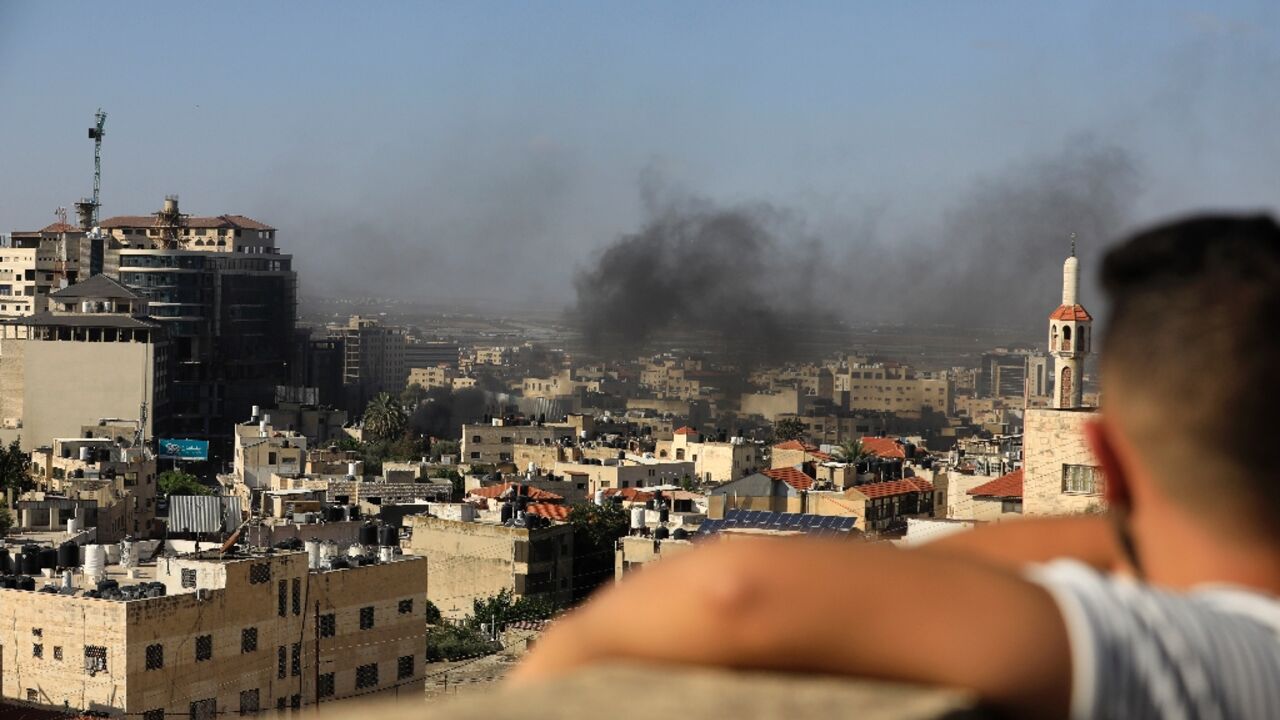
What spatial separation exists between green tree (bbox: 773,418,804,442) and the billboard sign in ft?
65.9

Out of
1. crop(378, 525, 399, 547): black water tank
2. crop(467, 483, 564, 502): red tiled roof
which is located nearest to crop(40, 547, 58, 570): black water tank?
crop(378, 525, 399, 547): black water tank

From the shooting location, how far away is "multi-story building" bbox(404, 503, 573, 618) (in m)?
27.8

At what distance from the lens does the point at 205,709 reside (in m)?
17.4

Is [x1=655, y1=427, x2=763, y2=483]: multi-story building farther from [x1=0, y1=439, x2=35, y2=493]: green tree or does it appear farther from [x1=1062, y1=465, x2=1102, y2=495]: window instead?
[x1=1062, y1=465, x2=1102, y2=495]: window

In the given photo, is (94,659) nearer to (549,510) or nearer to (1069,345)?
(1069,345)

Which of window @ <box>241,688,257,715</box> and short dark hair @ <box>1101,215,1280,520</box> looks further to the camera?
window @ <box>241,688,257,715</box>

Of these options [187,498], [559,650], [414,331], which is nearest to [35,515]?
[187,498]

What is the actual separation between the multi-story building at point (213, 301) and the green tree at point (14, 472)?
30778 millimetres

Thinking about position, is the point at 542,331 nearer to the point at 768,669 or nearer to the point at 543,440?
the point at 543,440

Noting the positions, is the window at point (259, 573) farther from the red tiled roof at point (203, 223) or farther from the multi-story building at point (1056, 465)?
the red tiled roof at point (203, 223)

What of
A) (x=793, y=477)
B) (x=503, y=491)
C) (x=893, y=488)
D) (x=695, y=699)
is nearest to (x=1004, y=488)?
(x=893, y=488)

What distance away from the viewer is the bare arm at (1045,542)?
1.17 m

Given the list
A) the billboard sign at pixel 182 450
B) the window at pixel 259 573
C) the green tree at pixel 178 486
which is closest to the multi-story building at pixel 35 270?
the billboard sign at pixel 182 450

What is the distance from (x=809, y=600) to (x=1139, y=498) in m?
0.25
